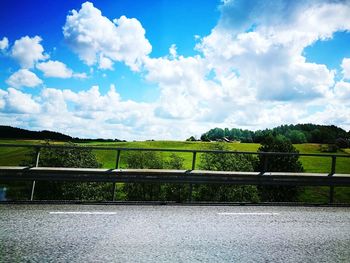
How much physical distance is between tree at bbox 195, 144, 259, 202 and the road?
36.9 metres

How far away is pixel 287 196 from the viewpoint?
49.1 metres

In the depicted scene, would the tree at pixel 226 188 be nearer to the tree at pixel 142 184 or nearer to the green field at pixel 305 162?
the green field at pixel 305 162

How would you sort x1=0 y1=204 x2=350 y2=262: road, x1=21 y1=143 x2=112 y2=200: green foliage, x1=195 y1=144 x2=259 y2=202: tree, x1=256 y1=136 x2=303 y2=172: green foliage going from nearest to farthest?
x1=0 y1=204 x2=350 y2=262: road
x1=195 y1=144 x2=259 y2=202: tree
x1=21 y1=143 x2=112 y2=200: green foliage
x1=256 y1=136 x2=303 y2=172: green foliage

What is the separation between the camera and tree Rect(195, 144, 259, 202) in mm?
46884

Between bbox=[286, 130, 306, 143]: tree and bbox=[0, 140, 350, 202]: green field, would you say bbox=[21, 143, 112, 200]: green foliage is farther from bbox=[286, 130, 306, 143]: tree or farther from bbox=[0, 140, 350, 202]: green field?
Answer: bbox=[286, 130, 306, 143]: tree

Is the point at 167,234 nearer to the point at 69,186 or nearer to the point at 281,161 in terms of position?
the point at 69,186

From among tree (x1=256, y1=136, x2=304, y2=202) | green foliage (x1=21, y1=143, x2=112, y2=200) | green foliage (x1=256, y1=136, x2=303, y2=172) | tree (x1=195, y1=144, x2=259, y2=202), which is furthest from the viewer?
green foliage (x1=256, y1=136, x2=303, y2=172)

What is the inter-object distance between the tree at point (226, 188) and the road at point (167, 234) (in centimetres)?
3695

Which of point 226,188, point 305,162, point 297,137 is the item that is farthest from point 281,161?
point 297,137

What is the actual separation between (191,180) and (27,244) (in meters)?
4.96

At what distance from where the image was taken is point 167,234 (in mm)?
5797

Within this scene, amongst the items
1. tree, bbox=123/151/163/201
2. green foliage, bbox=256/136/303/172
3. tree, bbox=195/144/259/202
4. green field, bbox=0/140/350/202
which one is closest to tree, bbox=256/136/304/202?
green foliage, bbox=256/136/303/172

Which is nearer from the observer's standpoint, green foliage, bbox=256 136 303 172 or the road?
the road

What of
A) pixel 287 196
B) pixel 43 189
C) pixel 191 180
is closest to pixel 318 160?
pixel 287 196
